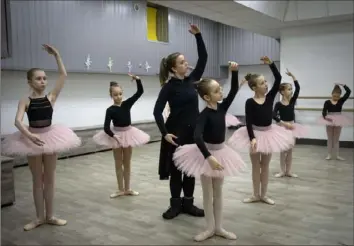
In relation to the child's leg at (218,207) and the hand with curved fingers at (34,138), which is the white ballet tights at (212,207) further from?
the hand with curved fingers at (34,138)

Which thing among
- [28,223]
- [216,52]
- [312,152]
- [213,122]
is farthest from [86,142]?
[216,52]

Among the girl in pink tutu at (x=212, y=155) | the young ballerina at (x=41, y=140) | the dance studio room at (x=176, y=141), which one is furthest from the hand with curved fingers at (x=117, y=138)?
the girl in pink tutu at (x=212, y=155)

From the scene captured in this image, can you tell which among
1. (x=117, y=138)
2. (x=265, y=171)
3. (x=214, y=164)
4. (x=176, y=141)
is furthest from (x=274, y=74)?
(x=117, y=138)

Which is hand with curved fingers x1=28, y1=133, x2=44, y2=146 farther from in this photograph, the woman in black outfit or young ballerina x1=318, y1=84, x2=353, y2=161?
young ballerina x1=318, y1=84, x2=353, y2=161

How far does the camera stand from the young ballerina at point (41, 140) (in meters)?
2.32

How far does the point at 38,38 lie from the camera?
507 centimetres

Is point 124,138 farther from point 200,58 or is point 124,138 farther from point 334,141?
point 334,141

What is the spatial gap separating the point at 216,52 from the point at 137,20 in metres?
3.22

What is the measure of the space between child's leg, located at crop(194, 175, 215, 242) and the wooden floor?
0.20 ft

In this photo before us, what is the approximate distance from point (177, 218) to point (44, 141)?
1.18m

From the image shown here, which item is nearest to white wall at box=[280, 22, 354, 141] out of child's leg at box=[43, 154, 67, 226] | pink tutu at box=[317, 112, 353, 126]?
pink tutu at box=[317, 112, 353, 126]

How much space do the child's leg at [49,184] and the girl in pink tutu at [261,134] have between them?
4.85ft

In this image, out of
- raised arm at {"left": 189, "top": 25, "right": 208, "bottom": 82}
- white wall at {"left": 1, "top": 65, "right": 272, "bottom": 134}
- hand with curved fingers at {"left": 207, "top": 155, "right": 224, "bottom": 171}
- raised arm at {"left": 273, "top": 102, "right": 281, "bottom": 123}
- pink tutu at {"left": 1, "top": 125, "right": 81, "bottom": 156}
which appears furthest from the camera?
white wall at {"left": 1, "top": 65, "right": 272, "bottom": 134}

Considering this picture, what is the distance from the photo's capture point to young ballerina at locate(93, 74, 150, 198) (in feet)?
10.3
